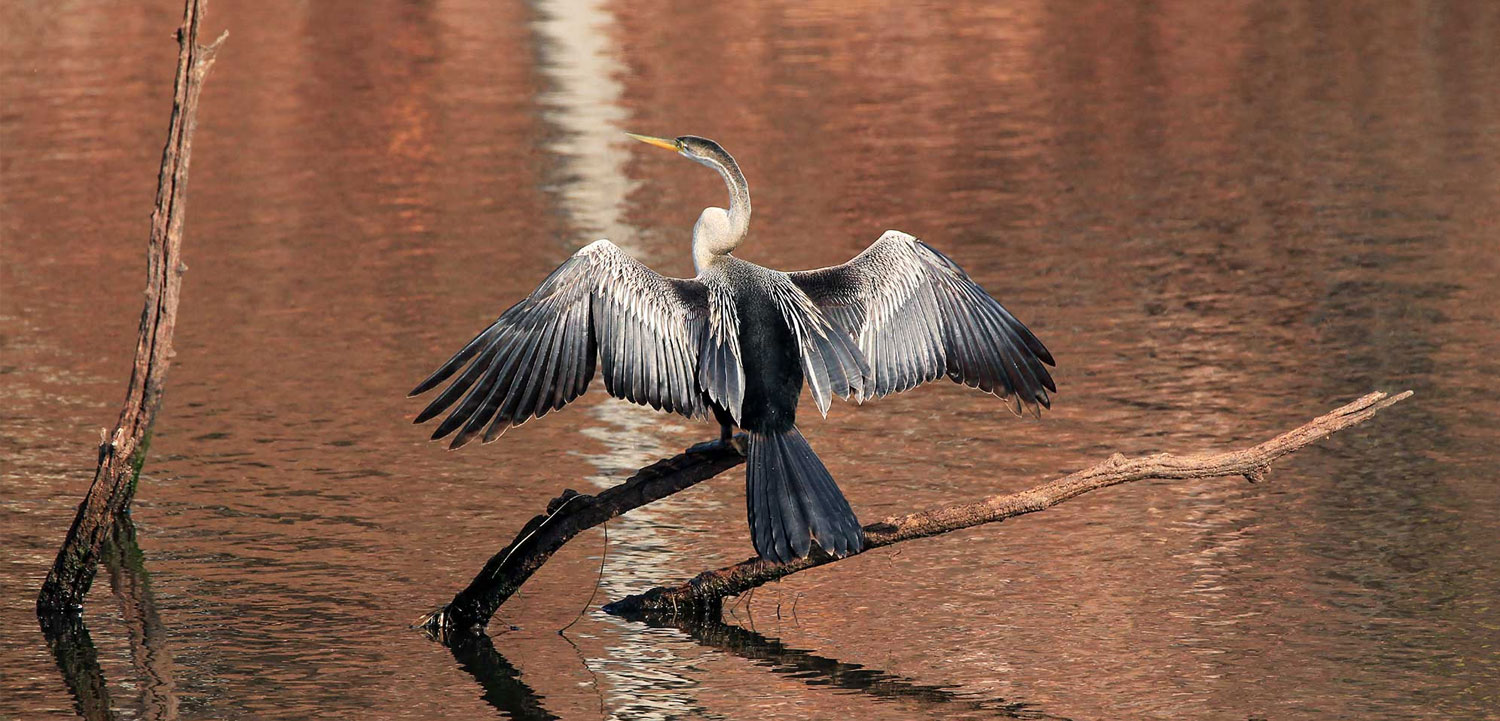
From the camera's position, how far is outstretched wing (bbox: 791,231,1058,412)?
7125mm

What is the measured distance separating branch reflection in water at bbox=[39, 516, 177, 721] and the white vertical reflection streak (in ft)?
5.03

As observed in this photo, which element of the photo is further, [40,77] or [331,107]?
[40,77]

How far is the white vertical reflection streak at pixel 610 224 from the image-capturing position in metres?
7.09

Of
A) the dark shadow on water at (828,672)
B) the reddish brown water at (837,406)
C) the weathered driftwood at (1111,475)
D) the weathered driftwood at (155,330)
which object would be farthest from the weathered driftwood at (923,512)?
the weathered driftwood at (155,330)

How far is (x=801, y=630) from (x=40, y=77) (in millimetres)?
18369

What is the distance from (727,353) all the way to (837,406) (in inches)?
168

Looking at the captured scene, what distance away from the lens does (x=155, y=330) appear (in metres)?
7.55

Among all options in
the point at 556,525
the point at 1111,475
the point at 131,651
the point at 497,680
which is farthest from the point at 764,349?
the point at 131,651

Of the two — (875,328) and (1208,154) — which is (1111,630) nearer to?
(875,328)

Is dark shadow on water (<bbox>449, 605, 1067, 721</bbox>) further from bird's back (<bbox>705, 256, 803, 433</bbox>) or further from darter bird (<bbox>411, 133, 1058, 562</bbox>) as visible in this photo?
bird's back (<bbox>705, 256, 803, 433</bbox>)

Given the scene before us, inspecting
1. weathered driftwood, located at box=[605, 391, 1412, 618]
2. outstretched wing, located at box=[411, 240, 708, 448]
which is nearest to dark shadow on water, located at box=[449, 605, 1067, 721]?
weathered driftwood, located at box=[605, 391, 1412, 618]

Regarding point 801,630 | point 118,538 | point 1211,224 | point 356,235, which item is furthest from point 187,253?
point 801,630

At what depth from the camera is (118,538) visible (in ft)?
29.0

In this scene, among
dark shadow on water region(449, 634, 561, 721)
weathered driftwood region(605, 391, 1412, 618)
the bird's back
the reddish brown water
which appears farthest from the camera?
the reddish brown water
